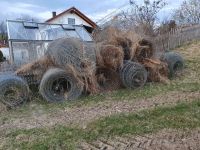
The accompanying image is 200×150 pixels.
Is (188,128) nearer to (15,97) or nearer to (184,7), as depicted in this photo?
(15,97)

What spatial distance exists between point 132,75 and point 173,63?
224cm

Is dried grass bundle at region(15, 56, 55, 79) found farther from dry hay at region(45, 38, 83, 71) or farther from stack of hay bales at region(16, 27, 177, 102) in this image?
dry hay at region(45, 38, 83, 71)

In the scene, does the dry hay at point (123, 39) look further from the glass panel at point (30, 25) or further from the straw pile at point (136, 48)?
the glass panel at point (30, 25)

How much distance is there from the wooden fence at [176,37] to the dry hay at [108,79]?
328 inches

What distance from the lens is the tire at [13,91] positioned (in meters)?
8.36

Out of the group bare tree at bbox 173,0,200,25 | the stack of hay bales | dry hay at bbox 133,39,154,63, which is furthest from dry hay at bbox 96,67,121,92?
bare tree at bbox 173,0,200,25

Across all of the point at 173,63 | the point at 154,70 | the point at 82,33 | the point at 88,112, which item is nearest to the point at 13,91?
the point at 88,112

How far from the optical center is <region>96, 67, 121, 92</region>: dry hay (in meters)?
9.63

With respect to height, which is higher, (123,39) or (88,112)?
(123,39)

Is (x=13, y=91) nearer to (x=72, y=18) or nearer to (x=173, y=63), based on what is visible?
(x=173, y=63)

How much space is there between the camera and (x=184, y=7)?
144 feet

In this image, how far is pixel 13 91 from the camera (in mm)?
8445

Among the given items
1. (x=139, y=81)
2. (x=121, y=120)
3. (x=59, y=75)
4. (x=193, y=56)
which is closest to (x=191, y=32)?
(x=193, y=56)

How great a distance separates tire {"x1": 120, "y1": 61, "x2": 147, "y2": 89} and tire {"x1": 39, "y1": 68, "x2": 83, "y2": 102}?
142 cm
